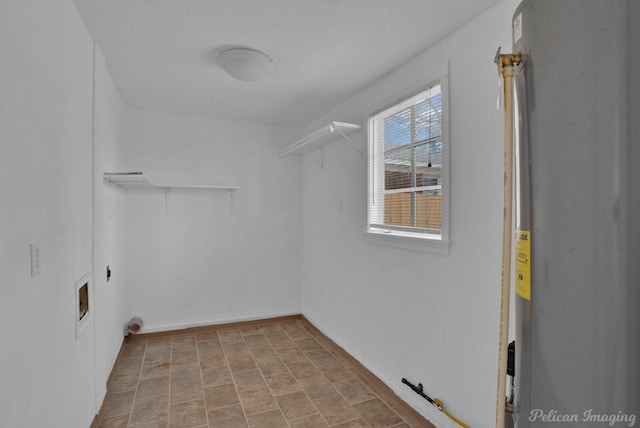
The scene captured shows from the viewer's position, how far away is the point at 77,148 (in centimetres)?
182

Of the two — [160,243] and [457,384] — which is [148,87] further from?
[457,384]

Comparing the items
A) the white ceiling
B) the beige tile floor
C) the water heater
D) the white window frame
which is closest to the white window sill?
the white window frame

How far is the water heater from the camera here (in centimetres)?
55

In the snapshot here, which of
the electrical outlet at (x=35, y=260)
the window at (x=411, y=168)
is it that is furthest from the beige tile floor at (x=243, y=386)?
the electrical outlet at (x=35, y=260)

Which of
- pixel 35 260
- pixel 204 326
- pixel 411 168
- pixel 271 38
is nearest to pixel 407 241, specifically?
pixel 411 168

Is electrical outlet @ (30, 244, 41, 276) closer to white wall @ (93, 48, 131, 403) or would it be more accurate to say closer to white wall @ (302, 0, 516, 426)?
white wall @ (93, 48, 131, 403)

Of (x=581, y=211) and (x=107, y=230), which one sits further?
(x=107, y=230)

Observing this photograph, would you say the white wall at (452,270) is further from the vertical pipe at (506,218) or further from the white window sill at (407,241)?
the vertical pipe at (506,218)

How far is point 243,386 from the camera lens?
265 centimetres

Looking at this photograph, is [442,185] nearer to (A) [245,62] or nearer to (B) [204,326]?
(A) [245,62]

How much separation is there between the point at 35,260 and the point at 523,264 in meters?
1.57

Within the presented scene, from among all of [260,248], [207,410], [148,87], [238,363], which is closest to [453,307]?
[207,410]

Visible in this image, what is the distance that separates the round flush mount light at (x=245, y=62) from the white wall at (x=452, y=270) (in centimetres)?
89

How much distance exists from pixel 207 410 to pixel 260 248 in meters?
2.04
